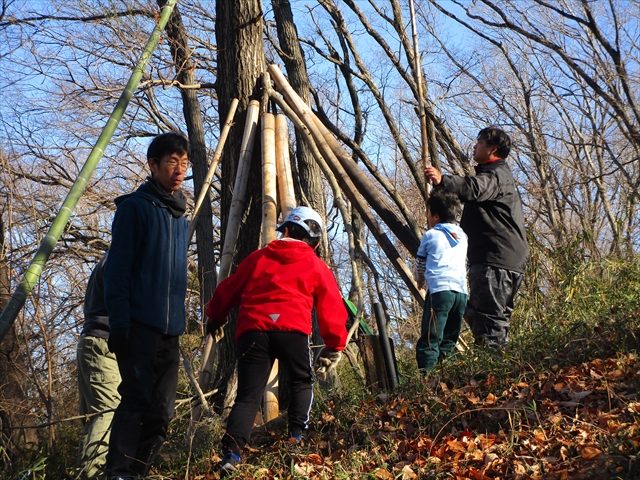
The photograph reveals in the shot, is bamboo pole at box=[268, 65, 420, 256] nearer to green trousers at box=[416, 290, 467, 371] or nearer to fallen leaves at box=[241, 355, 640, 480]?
green trousers at box=[416, 290, 467, 371]

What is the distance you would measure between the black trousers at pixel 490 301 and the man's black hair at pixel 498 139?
922mm

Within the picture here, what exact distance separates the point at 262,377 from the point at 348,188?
2.17m

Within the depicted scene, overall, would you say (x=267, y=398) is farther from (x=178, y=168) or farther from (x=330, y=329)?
(x=178, y=168)

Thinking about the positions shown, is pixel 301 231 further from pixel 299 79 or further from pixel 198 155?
pixel 198 155

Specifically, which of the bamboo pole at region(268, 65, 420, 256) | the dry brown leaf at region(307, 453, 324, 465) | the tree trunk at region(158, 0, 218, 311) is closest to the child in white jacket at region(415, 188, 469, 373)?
the bamboo pole at region(268, 65, 420, 256)

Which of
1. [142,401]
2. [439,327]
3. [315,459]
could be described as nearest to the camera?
[142,401]

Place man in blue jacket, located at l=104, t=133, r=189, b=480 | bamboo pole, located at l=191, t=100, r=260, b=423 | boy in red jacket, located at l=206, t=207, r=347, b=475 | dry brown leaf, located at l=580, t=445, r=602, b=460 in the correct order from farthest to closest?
bamboo pole, located at l=191, t=100, r=260, b=423
boy in red jacket, located at l=206, t=207, r=347, b=475
man in blue jacket, located at l=104, t=133, r=189, b=480
dry brown leaf, located at l=580, t=445, r=602, b=460

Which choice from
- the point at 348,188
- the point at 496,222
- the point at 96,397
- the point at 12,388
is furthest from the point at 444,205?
the point at 12,388

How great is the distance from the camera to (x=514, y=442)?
→ 3.40 m

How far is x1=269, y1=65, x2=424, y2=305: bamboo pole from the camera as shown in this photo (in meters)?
5.02

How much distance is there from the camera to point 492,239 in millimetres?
4910

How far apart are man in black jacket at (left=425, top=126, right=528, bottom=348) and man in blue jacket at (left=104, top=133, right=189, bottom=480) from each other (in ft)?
6.85

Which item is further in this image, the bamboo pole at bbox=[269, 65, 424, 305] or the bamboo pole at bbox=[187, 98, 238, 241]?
the bamboo pole at bbox=[187, 98, 238, 241]

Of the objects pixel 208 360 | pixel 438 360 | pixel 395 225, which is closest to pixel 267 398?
pixel 208 360
